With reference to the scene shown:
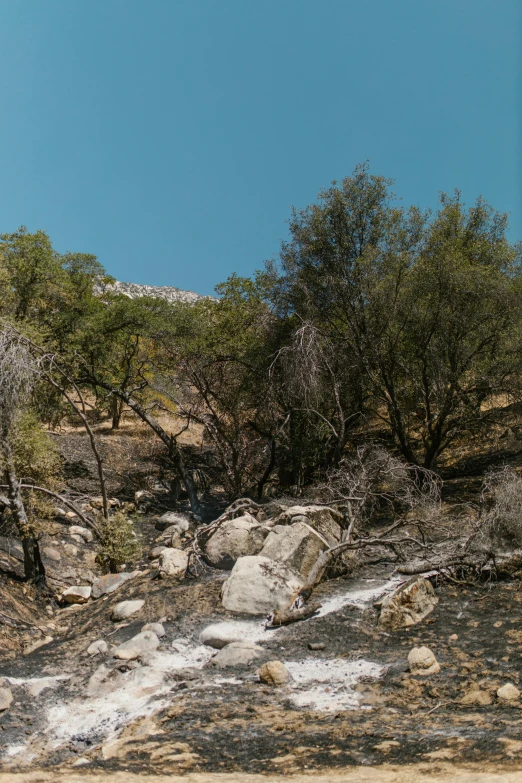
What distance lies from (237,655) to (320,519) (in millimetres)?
3700

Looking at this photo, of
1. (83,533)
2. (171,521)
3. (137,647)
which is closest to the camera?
(137,647)

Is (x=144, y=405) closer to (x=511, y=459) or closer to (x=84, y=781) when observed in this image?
(x=511, y=459)

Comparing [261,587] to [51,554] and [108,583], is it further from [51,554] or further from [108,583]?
[51,554]

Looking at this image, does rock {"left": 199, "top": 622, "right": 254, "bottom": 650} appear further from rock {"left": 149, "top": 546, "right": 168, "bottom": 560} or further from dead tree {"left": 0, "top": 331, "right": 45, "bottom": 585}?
rock {"left": 149, "top": 546, "right": 168, "bottom": 560}

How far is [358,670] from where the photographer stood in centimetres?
554

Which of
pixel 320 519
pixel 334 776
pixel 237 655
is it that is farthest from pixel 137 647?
pixel 320 519

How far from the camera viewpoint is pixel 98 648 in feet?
21.0

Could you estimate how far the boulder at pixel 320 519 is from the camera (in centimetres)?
911

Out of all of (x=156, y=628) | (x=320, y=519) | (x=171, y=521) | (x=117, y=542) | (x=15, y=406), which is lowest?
(x=156, y=628)

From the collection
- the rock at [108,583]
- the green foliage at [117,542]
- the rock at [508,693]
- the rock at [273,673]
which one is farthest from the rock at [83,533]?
the rock at [508,693]

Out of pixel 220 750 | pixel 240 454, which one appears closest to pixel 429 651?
pixel 220 750

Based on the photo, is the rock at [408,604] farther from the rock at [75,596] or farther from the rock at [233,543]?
the rock at [75,596]

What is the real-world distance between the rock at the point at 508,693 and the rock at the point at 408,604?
73.6 inches

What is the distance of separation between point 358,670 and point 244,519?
4.46m
